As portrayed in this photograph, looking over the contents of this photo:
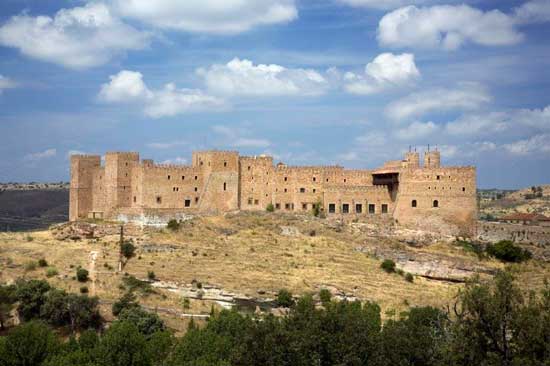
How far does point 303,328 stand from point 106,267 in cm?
1774

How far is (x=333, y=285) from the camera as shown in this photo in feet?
137

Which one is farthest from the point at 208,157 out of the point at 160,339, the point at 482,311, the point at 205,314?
the point at 482,311

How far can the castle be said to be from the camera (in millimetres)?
49094

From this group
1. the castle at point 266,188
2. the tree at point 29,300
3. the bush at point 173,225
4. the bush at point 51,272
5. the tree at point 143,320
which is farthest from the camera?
the castle at point 266,188

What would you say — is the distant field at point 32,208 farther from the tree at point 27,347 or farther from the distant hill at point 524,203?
the distant hill at point 524,203

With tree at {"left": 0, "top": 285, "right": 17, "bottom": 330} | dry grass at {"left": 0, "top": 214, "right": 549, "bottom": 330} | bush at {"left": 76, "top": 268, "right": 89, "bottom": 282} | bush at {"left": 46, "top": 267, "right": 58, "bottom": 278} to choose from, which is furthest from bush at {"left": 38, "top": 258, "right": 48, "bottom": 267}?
tree at {"left": 0, "top": 285, "right": 17, "bottom": 330}

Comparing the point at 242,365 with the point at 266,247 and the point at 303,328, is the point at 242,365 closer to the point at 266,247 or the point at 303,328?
the point at 303,328

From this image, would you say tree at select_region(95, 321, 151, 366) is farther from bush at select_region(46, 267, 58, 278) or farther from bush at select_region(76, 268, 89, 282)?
bush at select_region(46, 267, 58, 278)

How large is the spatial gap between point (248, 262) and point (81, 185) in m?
16.0

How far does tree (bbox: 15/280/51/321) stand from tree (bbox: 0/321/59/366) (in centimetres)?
743

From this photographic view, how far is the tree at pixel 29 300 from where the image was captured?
121 feet

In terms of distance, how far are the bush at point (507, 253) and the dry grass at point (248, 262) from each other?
3.16ft

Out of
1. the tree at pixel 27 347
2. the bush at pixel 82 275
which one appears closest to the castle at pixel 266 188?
the bush at pixel 82 275

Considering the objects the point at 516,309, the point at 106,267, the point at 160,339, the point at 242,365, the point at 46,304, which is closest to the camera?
the point at 516,309
